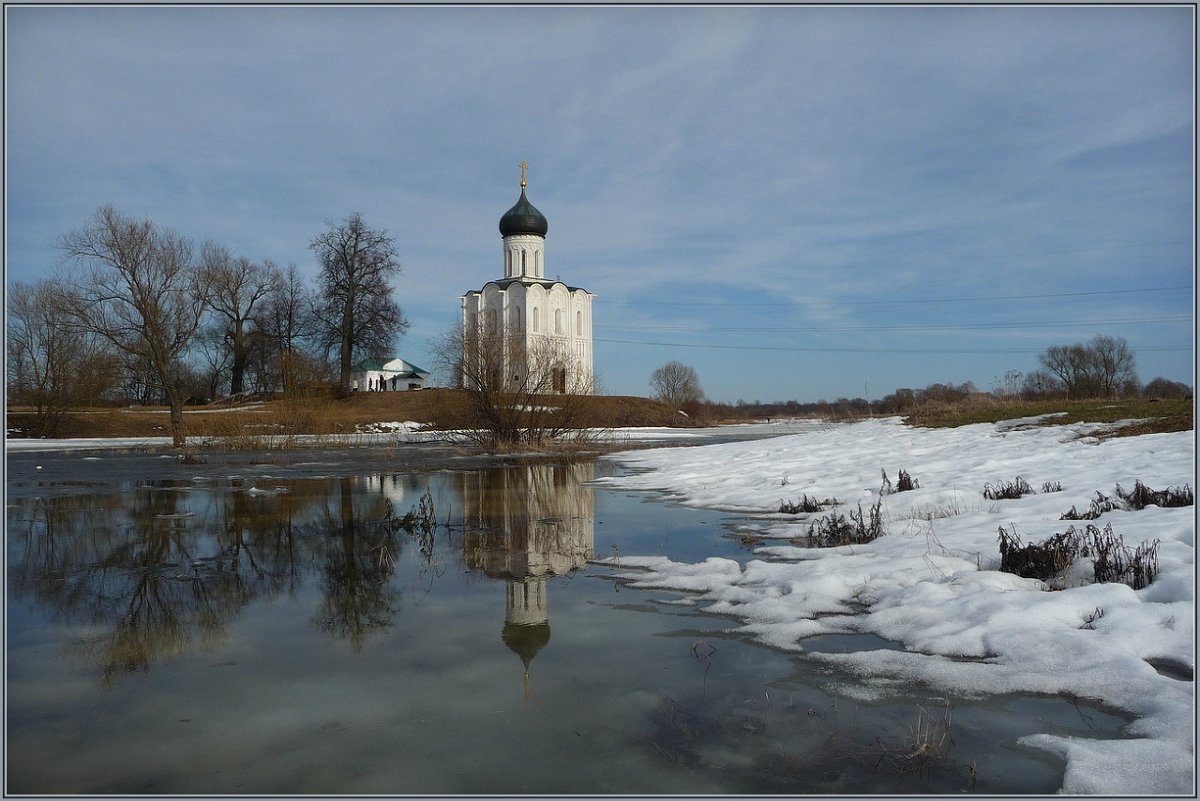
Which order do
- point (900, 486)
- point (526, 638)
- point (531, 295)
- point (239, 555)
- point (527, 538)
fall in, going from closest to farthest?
1. point (526, 638)
2. point (239, 555)
3. point (527, 538)
4. point (900, 486)
5. point (531, 295)

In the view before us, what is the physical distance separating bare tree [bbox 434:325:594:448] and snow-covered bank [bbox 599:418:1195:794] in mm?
13081

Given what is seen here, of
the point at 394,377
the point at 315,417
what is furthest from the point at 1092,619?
the point at 394,377

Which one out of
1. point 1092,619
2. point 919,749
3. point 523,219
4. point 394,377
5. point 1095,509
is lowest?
point 919,749

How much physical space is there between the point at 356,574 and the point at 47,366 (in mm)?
34909

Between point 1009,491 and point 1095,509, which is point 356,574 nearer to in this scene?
point 1095,509

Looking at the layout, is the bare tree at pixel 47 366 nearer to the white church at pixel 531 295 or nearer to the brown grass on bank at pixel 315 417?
the brown grass on bank at pixel 315 417

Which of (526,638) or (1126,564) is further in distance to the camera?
(1126,564)

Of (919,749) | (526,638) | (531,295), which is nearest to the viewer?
(919,749)

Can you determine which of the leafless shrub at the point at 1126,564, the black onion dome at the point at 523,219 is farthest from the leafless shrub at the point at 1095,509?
the black onion dome at the point at 523,219

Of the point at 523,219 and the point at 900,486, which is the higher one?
the point at 523,219

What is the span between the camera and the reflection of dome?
15.2ft

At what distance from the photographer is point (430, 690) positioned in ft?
13.2

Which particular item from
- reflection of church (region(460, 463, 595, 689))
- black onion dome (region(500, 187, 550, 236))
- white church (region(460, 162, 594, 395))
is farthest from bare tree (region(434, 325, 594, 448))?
black onion dome (region(500, 187, 550, 236))

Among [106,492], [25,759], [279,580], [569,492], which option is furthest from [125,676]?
[106,492]
